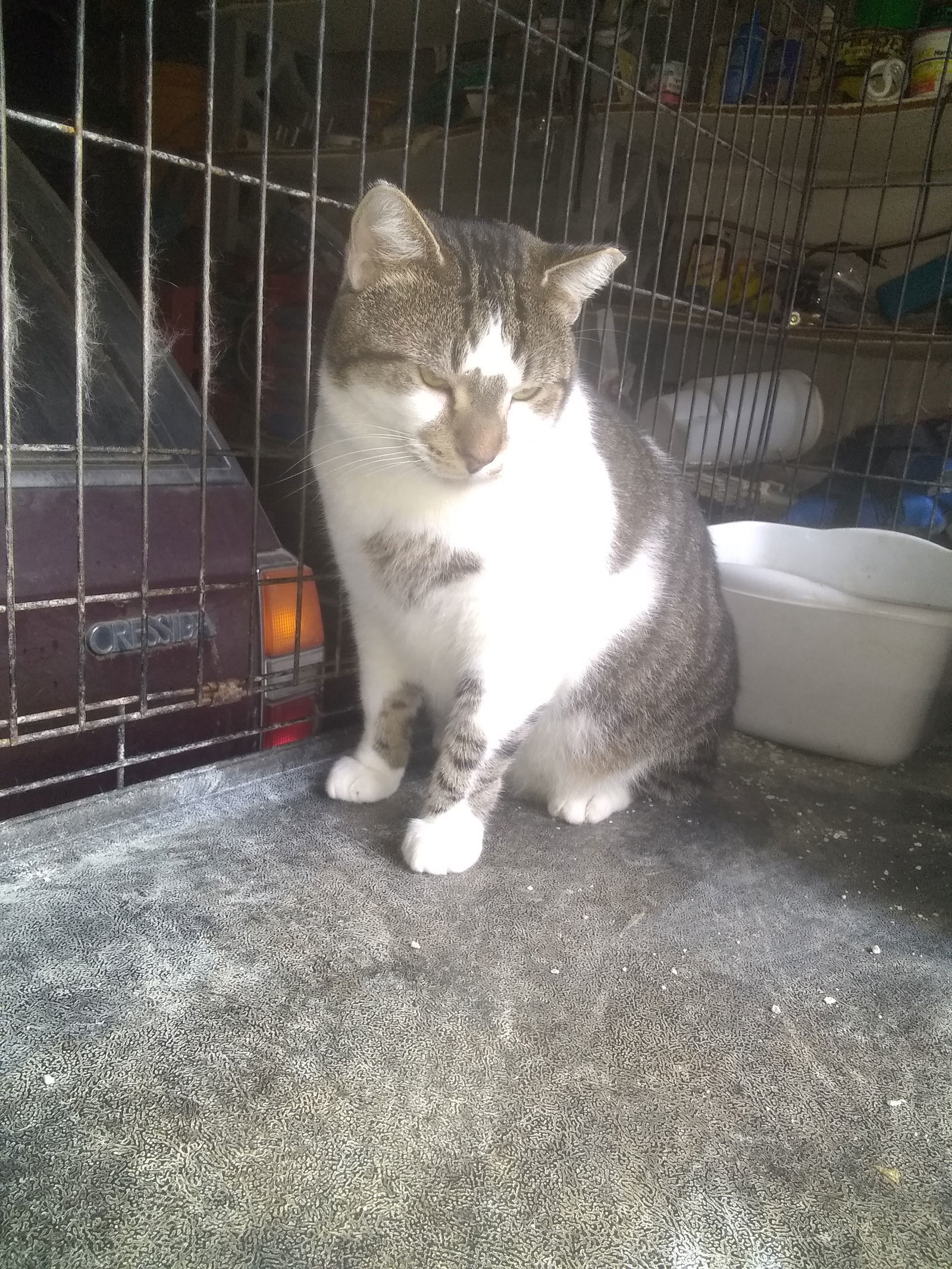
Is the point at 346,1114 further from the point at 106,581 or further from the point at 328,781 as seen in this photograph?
the point at 106,581

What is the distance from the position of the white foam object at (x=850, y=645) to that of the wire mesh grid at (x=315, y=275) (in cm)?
48

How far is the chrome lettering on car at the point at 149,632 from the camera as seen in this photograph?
3.46 ft

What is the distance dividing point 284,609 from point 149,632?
0.22 metres

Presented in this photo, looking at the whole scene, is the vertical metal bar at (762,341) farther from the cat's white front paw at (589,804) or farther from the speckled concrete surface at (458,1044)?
the speckled concrete surface at (458,1044)

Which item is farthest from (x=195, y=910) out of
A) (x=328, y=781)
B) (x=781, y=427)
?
(x=781, y=427)

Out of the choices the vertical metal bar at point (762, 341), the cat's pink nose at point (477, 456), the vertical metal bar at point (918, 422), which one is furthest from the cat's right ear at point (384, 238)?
the vertical metal bar at point (918, 422)

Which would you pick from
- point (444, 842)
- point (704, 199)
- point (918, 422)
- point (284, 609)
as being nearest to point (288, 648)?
point (284, 609)

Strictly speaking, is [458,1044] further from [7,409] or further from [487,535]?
[7,409]

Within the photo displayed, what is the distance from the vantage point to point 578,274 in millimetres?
1082

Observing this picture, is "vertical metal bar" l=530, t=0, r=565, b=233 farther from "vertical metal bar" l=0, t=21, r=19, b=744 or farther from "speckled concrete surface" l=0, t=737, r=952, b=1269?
"speckled concrete surface" l=0, t=737, r=952, b=1269

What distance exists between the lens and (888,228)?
2.44 meters

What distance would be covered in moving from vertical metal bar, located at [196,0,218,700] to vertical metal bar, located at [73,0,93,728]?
0.45ft

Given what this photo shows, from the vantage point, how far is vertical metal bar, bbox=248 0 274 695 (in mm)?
1039

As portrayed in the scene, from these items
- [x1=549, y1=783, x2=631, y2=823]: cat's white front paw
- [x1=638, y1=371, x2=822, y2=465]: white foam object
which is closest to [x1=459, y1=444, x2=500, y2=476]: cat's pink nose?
[x1=549, y1=783, x2=631, y2=823]: cat's white front paw
